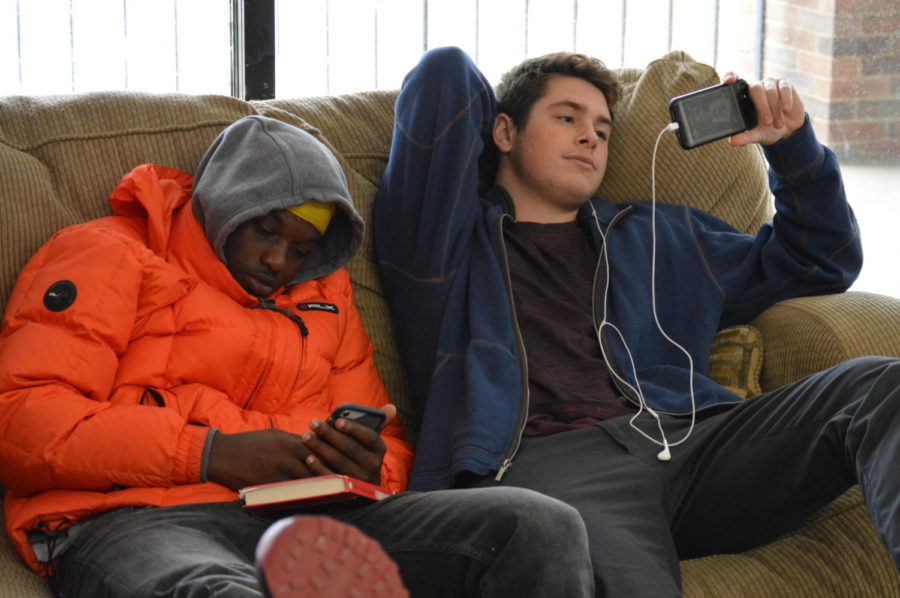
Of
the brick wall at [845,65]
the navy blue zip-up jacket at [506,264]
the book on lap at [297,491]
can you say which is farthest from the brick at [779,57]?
the book on lap at [297,491]

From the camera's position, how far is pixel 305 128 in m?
2.04

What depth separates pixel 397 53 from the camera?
3.27 m

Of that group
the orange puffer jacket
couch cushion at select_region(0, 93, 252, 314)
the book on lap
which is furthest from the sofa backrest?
the book on lap

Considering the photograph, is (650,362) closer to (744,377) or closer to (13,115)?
(744,377)

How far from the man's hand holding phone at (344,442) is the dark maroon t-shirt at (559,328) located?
35 cm

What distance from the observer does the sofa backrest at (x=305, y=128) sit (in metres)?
1.78

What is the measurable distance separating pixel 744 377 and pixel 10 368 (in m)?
1.25

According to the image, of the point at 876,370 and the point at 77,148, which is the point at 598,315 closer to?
the point at 876,370

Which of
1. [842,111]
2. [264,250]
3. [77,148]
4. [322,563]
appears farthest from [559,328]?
[842,111]

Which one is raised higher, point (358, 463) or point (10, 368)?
point (10, 368)

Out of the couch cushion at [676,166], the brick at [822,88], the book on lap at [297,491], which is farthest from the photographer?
the brick at [822,88]

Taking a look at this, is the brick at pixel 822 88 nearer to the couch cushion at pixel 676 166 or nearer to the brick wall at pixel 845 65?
the brick wall at pixel 845 65

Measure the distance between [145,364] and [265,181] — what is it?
0.34m

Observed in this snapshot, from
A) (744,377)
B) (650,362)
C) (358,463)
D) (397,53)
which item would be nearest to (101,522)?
(358,463)
